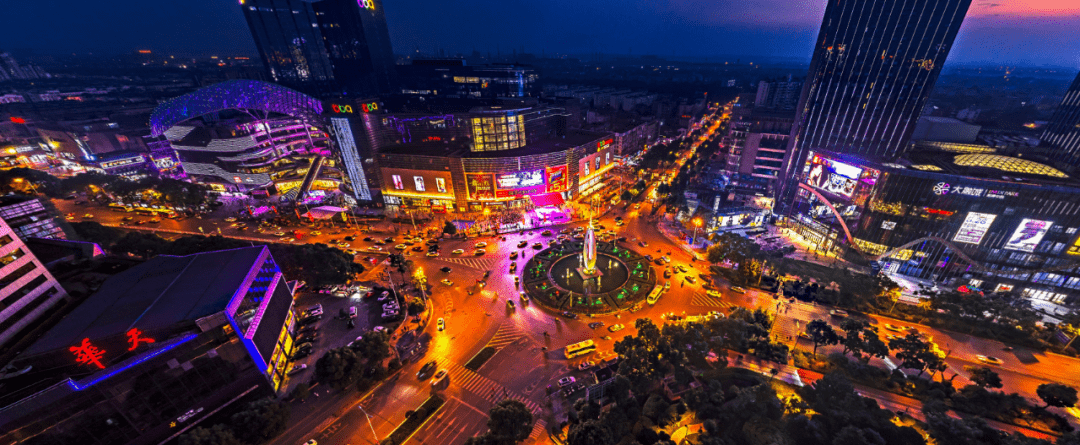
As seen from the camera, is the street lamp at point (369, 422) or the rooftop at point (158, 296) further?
the street lamp at point (369, 422)

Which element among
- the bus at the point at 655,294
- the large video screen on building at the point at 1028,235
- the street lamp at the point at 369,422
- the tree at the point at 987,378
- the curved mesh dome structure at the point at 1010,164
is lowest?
the bus at the point at 655,294

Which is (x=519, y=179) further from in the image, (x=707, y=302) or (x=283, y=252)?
(x=707, y=302)

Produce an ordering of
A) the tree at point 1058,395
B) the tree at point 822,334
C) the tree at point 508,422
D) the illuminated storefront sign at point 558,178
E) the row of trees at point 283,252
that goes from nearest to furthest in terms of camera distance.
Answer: the tree at point 508,422 < the tree at point 1058,395 < the tree at point 822,334 < the row of trees at point 283,252 < the illuminated storefront sign at point 558,178

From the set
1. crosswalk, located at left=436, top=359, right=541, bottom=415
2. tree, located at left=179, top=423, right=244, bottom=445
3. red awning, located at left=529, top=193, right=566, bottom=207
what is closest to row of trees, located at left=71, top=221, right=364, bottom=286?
crosswalk, located at left=436, top=359, right=541, bottom=415

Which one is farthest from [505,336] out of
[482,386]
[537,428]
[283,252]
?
[283,252]

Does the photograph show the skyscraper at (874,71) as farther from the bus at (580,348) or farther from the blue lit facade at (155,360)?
the blue lit facade at (155,360)

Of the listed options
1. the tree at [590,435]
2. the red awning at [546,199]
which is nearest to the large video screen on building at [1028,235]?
the tree at [590,435]
